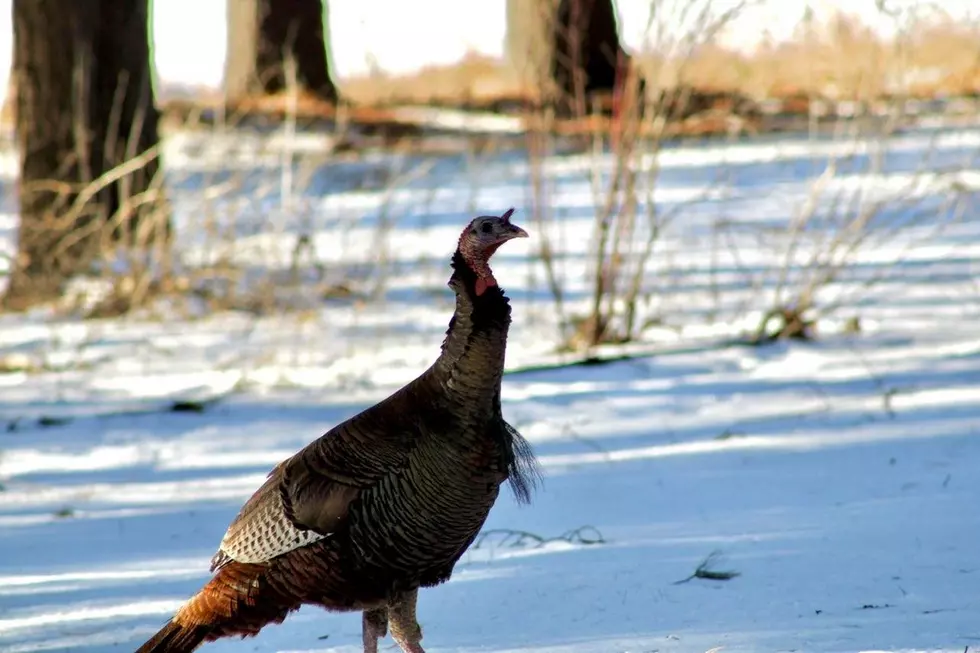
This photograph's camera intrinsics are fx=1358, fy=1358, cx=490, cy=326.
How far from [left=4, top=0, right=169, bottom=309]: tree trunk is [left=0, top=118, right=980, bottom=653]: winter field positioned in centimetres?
42

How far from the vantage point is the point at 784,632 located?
3.74m

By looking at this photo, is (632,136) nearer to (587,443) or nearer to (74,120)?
(587,443)

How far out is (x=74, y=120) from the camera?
964 centimetres

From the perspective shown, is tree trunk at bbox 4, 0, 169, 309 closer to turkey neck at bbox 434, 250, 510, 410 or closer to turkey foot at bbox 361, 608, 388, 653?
turkey foot at bbox 361, 608, 388, 653

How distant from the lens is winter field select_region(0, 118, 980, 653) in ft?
13.6

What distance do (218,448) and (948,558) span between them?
3.48m

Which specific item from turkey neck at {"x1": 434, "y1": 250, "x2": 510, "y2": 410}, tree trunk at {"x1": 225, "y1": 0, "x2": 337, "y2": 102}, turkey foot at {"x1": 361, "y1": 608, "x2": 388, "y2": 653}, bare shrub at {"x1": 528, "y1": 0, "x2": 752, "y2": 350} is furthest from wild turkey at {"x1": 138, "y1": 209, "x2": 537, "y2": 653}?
tree trunk at {"x1": 225, "y1": 0, "x2": 337, "y2": 102}

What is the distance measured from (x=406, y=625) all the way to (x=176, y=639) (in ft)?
2.02

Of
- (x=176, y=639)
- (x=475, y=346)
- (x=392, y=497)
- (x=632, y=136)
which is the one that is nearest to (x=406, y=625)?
(x=392, y=497)

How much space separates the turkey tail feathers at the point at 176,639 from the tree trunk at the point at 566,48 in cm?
404

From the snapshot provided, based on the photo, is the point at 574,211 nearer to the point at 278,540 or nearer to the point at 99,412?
the point at 99,412

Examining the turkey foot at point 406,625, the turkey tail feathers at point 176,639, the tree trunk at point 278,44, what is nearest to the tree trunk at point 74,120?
the turkey tail feathers at point 176,639

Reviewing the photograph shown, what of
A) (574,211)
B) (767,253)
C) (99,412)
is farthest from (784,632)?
(574,211)

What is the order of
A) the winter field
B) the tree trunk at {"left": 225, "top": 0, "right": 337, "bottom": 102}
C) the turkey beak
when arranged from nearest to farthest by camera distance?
the turkey beak, the winter field, the tree trunk at {"left": 225, "top": 0, "right": 337, "bottom": 102}
